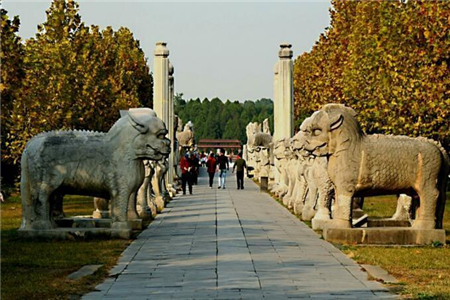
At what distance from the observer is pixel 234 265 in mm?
14812

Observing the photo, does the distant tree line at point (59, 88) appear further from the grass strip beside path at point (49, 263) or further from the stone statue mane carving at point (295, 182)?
the grass strip beside path at point (49, 263)

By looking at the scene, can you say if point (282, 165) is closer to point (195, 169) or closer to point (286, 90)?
point (286, 90)

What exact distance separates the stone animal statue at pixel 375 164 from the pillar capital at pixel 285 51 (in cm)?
1904

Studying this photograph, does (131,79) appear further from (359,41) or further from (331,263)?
(331,263)

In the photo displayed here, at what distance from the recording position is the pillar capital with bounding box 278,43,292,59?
37688 millimetres

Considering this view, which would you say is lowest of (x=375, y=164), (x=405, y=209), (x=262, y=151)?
(x=405, y=209)

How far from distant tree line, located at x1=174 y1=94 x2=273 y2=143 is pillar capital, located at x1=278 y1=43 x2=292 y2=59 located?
126m

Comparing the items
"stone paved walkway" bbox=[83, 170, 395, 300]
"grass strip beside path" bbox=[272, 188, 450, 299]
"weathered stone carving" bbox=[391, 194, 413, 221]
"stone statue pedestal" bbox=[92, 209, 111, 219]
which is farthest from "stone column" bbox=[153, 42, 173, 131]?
"grass strip beside path" bbox=[272, 188, 450, 299]

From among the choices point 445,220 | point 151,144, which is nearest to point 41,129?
point 445,220

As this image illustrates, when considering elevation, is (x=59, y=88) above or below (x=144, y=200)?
above

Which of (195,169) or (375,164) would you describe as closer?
(375,164)

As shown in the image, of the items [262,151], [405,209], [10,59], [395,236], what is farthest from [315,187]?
[262,151]

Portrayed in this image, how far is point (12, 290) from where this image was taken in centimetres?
1255

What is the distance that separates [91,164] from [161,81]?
1601 cm
